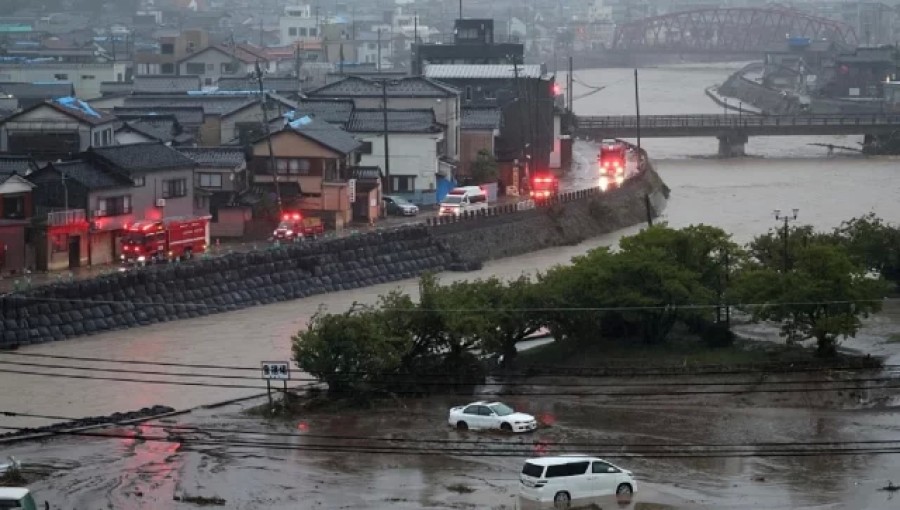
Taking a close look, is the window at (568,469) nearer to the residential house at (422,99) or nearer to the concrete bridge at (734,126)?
the residential house at (422,99)

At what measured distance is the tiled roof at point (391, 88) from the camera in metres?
26.7

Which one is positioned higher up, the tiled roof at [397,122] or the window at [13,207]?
the tiled roof at [397,122]

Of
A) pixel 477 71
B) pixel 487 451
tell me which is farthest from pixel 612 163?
pixel 487 451

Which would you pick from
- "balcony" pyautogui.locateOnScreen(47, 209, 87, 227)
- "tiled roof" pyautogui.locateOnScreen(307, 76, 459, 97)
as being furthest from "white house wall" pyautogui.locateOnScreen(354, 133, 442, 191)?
"balcony" pyautogui.locateOnScreen(47, 209, 87, 227)

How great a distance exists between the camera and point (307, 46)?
2019 inches

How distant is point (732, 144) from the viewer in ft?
113

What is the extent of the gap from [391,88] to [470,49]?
7.81m

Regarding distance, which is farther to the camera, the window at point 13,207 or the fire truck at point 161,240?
the window at point 13,207

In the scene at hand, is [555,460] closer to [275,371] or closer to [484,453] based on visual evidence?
[484,453]

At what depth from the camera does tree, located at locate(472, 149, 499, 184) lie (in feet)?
83.4

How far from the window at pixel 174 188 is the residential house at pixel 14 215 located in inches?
58.5

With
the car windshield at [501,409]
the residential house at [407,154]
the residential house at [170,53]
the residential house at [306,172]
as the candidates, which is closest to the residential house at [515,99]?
the residential house at [407,154]

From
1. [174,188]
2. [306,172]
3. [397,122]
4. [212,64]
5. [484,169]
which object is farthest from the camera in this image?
[212,64]

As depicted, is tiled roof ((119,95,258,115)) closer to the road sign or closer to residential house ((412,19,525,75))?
residential house ((412,19,525,75))
